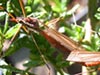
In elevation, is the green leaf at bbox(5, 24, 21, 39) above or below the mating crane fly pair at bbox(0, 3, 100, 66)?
above

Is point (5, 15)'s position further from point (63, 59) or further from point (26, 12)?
point (63, 59)

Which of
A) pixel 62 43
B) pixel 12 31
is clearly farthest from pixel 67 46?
pixel 12 31

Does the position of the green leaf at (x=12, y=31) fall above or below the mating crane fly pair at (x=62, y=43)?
above

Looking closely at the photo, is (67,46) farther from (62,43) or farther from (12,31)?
(12,31)

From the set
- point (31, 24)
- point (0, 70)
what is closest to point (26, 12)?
point (31, 24)

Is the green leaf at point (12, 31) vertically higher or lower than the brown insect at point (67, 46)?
higher

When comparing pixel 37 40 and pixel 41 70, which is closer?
pixel 37 40

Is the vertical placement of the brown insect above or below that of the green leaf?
below

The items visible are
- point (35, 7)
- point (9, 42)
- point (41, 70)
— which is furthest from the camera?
point (41, 70)

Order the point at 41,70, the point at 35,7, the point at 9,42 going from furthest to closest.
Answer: the point at 41,70
the point at 35,7
the point at 9,42

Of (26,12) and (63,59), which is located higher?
(26,12)

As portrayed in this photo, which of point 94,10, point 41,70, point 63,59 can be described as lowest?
point 41,70
